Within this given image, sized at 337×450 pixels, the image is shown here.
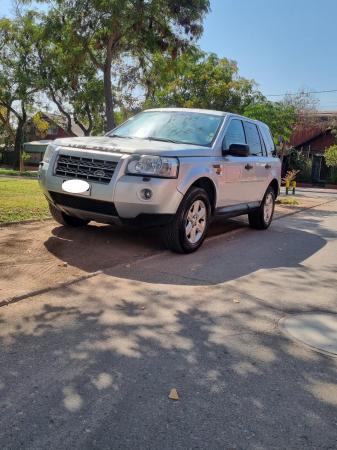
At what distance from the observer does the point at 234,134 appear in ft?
25.4

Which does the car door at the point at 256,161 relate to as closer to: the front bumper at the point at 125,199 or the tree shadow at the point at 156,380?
the front bumper at the point at 125,199

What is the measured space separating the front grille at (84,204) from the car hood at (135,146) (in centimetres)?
64

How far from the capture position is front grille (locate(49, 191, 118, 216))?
5.99 metres

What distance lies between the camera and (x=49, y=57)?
31.9 meters

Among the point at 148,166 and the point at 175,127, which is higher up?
the point at 175,127

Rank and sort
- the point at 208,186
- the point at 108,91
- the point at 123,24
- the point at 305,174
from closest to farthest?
1. the point at 208,186
2. the point at 123,24
3. the point at 108,91
4. the point at 305,174

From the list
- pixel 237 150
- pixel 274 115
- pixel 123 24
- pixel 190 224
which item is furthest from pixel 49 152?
pixel 274 115

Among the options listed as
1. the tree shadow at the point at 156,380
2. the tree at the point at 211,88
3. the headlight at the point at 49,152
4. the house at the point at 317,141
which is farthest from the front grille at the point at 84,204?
the house at the point at 317,141

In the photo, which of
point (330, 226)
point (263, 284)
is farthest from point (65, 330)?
point (330, 226)

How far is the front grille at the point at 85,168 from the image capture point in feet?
19.6

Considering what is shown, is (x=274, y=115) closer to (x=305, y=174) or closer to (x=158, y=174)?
(x=158, y=174)

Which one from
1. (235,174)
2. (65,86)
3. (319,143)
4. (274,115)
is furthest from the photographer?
(319,143)

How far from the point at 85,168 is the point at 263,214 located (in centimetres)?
429

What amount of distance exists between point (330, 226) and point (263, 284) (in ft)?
21.1
